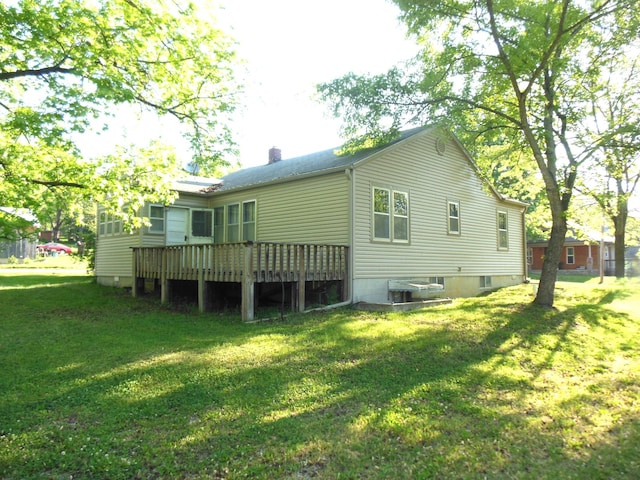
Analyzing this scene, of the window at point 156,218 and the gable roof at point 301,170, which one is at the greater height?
the gable roof at point 301,170

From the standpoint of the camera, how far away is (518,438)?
4.02 m

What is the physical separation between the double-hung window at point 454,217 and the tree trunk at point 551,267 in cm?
346

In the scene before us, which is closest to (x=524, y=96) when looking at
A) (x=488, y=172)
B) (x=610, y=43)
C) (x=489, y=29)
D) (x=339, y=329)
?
(x=489, y=29)

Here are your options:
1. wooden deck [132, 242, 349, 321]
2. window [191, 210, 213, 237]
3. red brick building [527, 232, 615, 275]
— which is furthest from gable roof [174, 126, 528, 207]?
red brick building [527, 232, 615, 275]

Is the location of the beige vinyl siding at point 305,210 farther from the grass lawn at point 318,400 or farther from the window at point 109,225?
the window at point 109,225

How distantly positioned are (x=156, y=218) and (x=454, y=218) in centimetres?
1010

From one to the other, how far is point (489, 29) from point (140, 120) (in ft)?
31.3

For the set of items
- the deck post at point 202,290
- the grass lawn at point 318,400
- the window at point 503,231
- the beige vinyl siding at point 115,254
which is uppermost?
the window at point 503,231

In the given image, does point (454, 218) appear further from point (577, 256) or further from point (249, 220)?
point (577, 256)

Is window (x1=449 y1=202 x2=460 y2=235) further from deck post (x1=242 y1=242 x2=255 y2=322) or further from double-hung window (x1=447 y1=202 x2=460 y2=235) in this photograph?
deck post (x1=242 y1=242 x2=255 y2=322)

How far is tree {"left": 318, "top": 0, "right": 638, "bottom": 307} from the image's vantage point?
434 inches

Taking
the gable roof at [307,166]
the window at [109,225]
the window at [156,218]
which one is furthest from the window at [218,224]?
the window at [109,225]

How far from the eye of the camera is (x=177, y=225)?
50.2ft

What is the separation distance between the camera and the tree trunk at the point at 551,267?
1197cm
